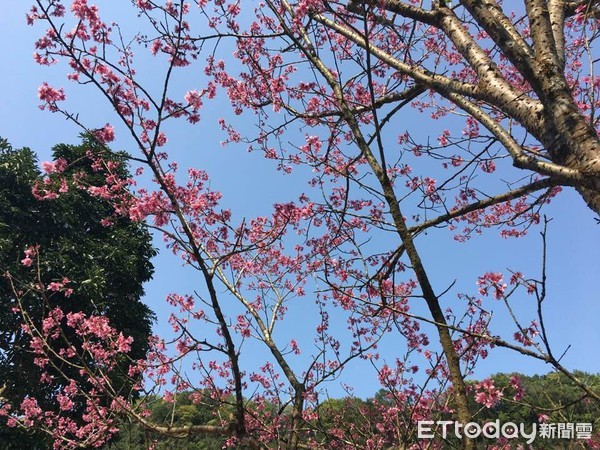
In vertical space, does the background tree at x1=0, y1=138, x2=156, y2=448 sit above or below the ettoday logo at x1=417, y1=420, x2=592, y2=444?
above

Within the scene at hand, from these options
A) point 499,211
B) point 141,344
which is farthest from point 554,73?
point 141,344

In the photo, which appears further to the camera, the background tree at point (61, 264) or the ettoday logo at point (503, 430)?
the background tree at point (61, 264)

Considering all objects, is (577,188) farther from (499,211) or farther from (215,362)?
(215,362)

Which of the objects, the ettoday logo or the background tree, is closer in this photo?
the ettoday logo

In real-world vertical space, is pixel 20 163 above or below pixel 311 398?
above

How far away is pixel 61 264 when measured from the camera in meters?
11.2

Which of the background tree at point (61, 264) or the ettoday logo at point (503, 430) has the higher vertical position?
the background tree at point (61, 264)

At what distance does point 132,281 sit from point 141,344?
6.58 feet

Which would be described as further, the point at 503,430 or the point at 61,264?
the point at 61,264

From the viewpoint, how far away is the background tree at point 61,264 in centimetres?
1030

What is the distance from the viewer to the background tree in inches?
405

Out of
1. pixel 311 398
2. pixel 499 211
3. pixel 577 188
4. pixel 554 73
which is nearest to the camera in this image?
pixel 577 188

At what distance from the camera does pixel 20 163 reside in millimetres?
12617

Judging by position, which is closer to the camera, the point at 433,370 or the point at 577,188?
the point at 577,188
